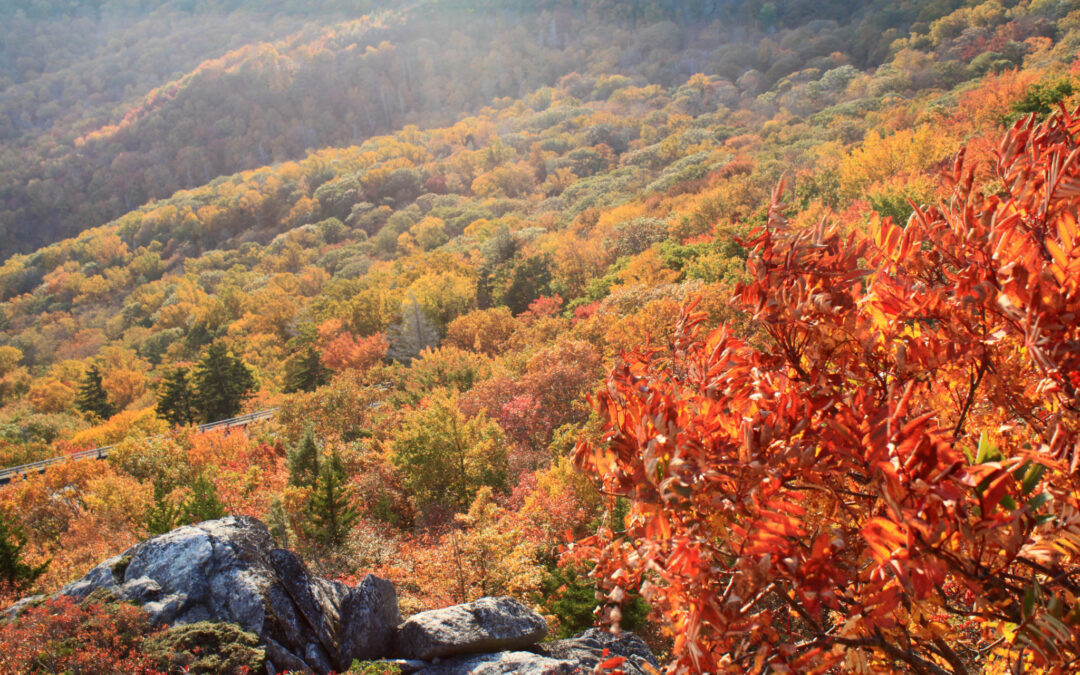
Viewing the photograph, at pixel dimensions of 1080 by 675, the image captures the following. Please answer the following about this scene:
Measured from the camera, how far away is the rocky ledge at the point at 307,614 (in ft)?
25.4

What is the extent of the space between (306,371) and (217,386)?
445 cm

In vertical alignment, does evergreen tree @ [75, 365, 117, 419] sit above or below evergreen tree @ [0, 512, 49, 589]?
below

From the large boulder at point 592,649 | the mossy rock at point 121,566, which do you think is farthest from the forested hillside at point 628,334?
the mossy rock at point 121,566

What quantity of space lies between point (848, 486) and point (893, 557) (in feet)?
2.56

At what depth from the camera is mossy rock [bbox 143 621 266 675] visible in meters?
6.61

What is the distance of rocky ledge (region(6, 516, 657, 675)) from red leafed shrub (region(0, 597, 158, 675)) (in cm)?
67

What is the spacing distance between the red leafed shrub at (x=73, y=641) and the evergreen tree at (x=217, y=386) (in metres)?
28.4

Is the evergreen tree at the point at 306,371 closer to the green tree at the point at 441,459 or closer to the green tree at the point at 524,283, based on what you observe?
the green tree at the point at 524,283

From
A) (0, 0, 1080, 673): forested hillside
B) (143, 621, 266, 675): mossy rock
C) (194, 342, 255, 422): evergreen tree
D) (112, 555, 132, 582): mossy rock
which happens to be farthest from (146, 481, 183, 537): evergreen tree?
(194, 342, 255, 422): evergreen tree

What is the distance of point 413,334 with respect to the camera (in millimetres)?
34844

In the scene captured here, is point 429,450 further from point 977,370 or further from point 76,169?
point 76,169

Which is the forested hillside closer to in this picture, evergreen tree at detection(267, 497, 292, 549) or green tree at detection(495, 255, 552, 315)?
green tree at detection(495, 255, 552, 315)

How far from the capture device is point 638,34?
127000mm

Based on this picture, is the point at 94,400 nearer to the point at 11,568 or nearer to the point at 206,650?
the point at 11,568
